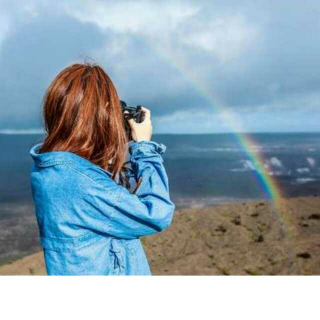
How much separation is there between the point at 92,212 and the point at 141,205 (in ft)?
0.22

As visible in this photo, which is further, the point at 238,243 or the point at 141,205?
the point at 238,243

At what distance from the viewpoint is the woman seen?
2.05ft

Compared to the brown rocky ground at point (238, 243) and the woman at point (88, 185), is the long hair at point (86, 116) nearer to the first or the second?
the woman at point (88, 185)

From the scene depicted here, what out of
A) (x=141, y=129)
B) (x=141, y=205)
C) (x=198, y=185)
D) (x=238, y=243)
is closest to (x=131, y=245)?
(x=141, y=205)

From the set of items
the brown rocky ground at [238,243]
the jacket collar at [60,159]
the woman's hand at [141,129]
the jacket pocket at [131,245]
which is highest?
the woman's hand at [141,129]

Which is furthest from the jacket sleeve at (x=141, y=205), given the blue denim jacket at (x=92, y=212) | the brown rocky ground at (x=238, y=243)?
the brown rocky ground at (x=238, y=243)

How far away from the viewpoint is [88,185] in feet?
2.03

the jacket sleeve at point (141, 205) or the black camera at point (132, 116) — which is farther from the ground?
the black camera at point (132, 116)

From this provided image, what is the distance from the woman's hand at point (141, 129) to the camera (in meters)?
0.71

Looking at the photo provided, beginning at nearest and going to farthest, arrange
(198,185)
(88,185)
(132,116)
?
(88,185) → (132,116) → (198,185)

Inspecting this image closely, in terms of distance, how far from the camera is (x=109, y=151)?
0.64m

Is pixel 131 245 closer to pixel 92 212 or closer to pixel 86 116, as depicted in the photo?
pixel 92 212
